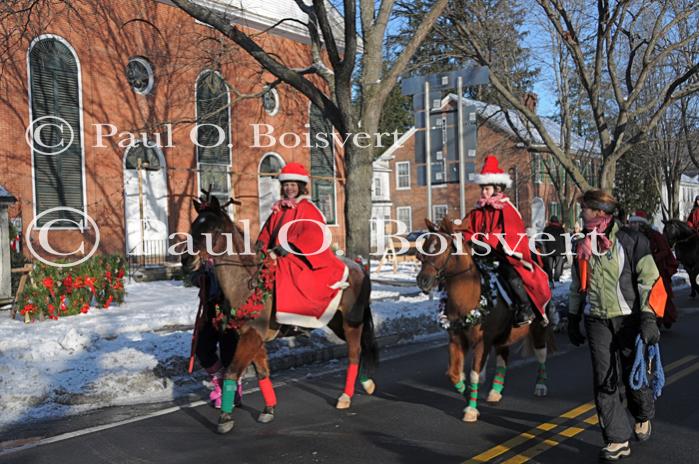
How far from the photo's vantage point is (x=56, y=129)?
21453 mm

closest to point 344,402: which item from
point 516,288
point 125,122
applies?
point 516,288

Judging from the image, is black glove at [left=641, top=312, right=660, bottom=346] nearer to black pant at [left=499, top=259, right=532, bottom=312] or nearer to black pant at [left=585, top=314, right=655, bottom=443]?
black pant at [left=585, top=314, right=655, bottom=443]

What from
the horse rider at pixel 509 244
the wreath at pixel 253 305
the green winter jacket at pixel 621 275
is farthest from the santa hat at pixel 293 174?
the green winter jacket at pixel 621 275

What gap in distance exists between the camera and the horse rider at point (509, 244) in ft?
24.2

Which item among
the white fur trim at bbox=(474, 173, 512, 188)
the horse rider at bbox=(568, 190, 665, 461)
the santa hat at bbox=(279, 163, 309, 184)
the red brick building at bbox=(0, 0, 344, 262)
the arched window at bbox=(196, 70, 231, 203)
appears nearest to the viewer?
the horse rider at bbox=(568, 190, 665, 461)

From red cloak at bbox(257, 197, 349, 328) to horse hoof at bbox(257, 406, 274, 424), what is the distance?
923 millimetres

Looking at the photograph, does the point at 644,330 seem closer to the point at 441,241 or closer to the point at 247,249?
the point at 441,241

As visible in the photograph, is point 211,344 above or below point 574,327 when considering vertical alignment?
below

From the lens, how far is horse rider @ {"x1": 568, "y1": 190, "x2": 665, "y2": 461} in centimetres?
557

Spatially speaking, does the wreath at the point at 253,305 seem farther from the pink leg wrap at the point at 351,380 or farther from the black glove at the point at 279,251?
the pink leg wrap at the point at 351,380

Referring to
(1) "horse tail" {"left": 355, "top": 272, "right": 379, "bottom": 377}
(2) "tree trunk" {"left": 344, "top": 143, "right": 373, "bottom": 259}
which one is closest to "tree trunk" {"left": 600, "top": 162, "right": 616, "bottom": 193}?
(2) "tree trunk" {"left": 344, "top": 143, "right": 373, "bottom": 259}

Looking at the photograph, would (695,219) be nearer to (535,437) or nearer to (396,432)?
(535,437)

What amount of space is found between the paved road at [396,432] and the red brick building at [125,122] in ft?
39.5
